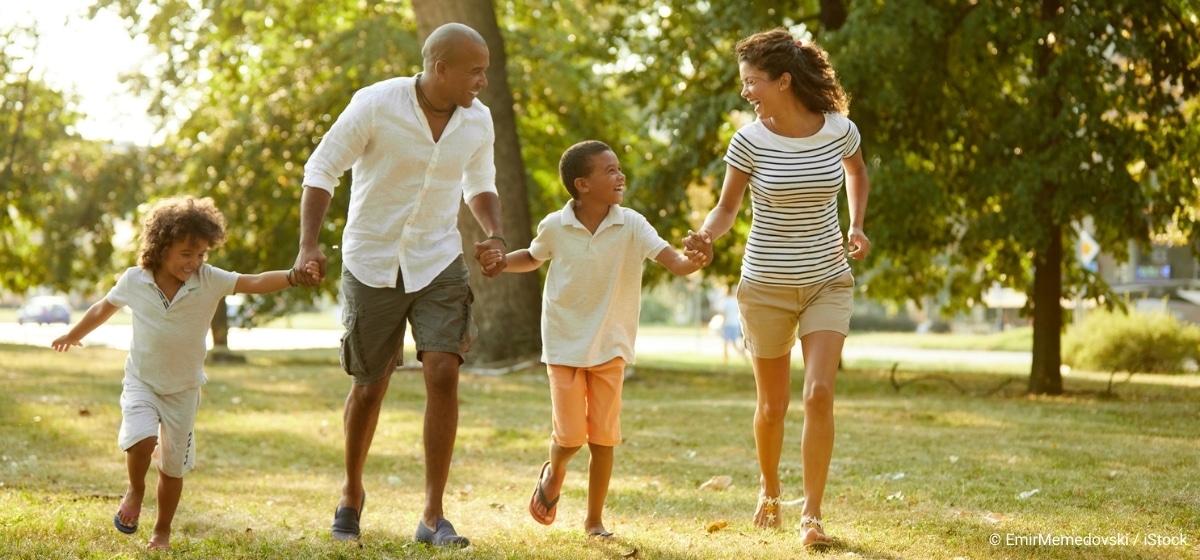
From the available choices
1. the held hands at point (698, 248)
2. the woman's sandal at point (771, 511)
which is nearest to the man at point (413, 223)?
the held hands at point (698, 248)

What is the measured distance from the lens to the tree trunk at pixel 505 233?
56.3ft

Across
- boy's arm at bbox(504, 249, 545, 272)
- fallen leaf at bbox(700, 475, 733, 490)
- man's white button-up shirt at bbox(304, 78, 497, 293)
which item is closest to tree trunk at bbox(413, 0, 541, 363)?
fallen leaf at bbox(700, 475, 733, 490)

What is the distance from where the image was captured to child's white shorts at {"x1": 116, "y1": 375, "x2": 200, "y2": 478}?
17.2 feet

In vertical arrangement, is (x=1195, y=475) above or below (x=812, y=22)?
below

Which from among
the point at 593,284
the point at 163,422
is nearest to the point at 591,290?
the point at 593,284

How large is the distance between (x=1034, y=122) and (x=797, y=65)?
31.3 feet

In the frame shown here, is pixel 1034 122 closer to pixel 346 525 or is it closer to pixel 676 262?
pixel 676 262

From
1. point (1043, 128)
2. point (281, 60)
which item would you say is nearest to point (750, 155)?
point (1043, 128)

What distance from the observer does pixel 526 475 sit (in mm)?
8594

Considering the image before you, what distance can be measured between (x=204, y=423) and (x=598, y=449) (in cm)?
702

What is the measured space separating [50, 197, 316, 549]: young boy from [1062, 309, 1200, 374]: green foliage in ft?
66.7

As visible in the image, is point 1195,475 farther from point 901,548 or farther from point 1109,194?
point 1109,194

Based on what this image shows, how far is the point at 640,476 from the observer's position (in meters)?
8.40

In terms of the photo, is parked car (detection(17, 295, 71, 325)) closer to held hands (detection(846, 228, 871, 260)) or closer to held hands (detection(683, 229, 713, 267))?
held hands (detection(683, 229, 713, 267))
